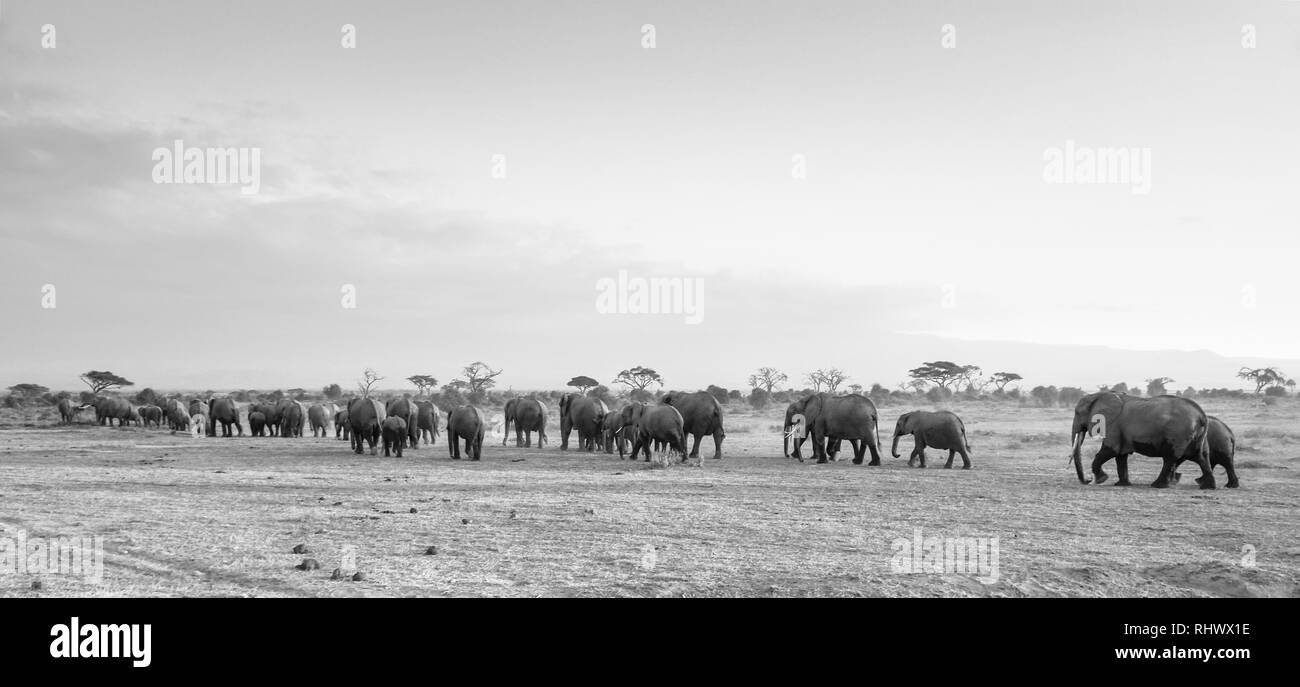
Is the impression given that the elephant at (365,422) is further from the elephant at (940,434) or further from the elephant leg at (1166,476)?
the elephant leg at (1166,476)

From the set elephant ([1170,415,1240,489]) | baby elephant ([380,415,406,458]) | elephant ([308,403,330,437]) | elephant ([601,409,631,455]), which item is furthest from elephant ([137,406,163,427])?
elephant ([1170,415,1240,489])

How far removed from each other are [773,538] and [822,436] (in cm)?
1339

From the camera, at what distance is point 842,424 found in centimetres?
2295

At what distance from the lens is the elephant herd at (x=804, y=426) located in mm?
16031

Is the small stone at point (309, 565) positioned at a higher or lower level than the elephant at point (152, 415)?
higher

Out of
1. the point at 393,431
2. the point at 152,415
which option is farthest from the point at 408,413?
the point at 152,415

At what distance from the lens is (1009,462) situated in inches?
894

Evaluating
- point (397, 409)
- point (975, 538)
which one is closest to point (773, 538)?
point (975, 538)

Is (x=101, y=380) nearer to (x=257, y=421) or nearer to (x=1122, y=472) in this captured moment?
(x=257, y=421)

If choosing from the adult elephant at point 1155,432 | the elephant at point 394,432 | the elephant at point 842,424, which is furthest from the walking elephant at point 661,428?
the adult elephant at point 1155,432

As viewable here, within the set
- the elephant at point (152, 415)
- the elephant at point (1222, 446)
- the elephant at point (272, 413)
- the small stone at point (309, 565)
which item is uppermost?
the elephant at point (1222, 446)

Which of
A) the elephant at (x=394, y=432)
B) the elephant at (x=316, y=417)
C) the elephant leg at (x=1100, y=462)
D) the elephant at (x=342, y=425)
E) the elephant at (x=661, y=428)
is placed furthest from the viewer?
the elephant at (x=316, y=417)

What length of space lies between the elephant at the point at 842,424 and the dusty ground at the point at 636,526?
2.53 ft
